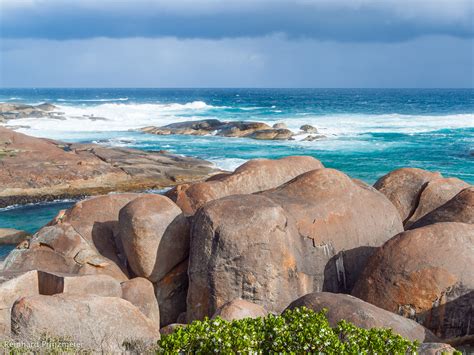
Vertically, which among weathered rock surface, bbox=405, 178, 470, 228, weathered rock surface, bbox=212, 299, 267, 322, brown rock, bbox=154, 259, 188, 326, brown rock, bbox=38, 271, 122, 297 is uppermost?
weathered rock surface, bbox=405, 178, 470, 228

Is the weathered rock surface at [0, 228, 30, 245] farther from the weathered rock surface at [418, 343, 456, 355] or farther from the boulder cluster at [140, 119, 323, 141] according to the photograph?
the boulder cluster at [140, 119, 323, 141]

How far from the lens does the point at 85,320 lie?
28.2 feet

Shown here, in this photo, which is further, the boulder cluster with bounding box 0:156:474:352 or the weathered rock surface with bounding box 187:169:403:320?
the weathered rock surface with bounding box 187:169:403:320

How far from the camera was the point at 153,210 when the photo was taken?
11.9 m

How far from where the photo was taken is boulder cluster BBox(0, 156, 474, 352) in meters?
8.94

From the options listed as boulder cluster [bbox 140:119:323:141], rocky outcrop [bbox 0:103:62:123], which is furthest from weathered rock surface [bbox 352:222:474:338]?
rocky outcrop [bbox 0:103:62:123]

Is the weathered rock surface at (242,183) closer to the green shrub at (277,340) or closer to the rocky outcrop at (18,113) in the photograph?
the green shrub at (277,340)

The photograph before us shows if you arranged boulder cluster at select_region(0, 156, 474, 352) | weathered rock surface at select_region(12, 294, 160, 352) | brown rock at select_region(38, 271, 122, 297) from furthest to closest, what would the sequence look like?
brown rock at select_region(38, 271, 122, 297)
boulder cluster at select_region(0, 156, 474, 352)
weathered rock surface at select_region(12, 294, 160, 352)

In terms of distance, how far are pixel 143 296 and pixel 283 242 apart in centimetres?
282

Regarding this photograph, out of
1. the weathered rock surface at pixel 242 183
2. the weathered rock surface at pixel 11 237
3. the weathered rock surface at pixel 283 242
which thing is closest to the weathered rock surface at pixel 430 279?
the weathered rock surface at pixel 283 242

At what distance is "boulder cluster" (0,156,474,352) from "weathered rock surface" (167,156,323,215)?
0.05 m

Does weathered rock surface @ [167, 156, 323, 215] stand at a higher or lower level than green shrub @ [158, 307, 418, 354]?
higher

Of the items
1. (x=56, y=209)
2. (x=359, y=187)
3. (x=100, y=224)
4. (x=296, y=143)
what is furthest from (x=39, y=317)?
(x=296, y=143)

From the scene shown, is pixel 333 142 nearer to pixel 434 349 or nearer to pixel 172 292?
pixel 172 292
